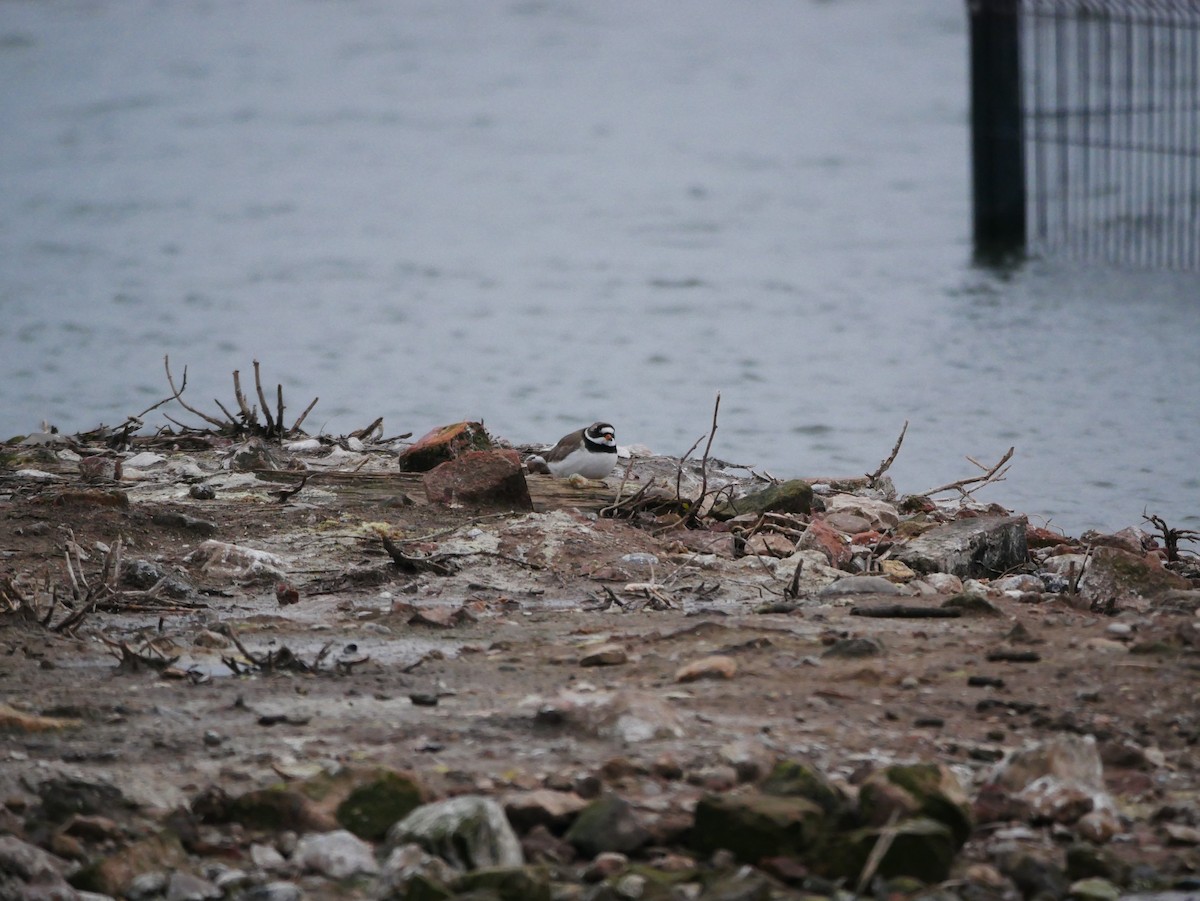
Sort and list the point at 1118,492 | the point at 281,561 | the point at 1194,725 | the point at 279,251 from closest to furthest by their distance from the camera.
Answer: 1. the point at 1194,725
2. the point at 281,561
3. the point at 1118,492
4. the point at 279,251

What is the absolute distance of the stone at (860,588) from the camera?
193 inches

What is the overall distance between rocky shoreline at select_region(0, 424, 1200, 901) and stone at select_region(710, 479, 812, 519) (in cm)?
2

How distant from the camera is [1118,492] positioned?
8062 millimetres

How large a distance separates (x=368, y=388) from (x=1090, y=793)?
885 cm

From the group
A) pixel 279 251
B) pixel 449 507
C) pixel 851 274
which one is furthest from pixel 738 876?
pixel 279 251

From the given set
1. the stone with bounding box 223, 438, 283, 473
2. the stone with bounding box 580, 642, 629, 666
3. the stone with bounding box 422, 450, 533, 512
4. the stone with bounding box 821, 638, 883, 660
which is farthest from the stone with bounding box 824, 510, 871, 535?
the stone with bounding box 223, 438, 283, 473

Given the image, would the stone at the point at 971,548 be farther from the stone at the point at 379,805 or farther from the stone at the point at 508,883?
the stone at the point at 508,883

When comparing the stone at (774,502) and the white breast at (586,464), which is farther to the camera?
the white breast at (586,464)

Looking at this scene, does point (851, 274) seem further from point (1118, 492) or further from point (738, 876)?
point (738, 876)

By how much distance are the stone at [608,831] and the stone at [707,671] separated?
0.81 metres

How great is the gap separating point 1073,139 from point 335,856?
38.7ft

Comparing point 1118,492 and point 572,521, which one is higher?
point 572,521

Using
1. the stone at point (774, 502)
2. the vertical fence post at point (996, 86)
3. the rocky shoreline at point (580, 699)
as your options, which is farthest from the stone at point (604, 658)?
the vertical fence post at point (996, 86)

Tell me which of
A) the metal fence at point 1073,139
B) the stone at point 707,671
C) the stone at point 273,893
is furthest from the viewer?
the metal fence at point 1073,139
